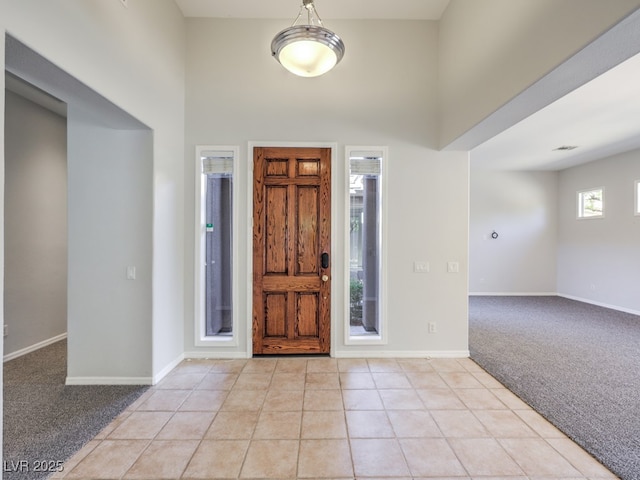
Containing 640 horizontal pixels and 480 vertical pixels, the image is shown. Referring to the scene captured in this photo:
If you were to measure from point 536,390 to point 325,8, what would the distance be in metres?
4.40

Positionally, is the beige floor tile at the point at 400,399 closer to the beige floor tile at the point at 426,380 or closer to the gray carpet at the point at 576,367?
the beige floor tile at the point at 426,380

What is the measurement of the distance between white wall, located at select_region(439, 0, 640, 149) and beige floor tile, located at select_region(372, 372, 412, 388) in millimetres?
2483

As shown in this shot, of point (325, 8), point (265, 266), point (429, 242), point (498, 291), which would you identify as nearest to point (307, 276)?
point (265, 266)

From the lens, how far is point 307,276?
368 cm

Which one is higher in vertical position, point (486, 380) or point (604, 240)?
point (604, 240)

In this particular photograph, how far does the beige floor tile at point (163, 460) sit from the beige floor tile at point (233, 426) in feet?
0.52

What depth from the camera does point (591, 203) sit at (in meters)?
6.79

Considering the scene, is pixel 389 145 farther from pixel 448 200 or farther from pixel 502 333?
pixel 502 333

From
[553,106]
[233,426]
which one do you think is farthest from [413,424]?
[553,106]

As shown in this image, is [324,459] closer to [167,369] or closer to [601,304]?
[167,369]

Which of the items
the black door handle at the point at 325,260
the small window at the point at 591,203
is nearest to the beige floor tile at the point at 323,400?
the black door handle at the point at 325,260

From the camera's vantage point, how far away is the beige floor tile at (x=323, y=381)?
2.95 meters

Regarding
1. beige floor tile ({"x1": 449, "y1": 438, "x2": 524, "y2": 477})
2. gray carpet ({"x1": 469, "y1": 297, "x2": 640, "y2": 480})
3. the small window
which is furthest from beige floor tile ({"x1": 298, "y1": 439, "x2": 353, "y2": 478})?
the small window

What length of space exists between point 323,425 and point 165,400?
1.42 meters
